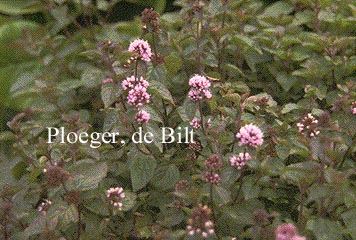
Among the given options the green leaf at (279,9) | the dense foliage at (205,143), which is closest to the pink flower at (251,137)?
the dense foliage at (205,143)

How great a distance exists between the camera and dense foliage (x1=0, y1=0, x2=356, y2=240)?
1.45m

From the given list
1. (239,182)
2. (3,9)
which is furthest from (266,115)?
(3,9)

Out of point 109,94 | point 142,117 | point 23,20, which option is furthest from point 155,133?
point 23,20

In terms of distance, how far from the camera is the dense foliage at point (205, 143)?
1449 millimetres

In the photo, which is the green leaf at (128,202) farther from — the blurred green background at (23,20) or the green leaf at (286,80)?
the blurred green background at (23,20)

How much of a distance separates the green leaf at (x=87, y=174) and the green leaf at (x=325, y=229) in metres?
0.49

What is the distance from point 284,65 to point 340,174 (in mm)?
887

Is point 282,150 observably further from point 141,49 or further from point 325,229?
point 141,49

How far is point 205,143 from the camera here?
1670mm

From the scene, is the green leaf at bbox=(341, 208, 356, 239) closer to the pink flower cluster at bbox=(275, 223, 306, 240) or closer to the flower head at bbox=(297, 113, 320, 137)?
the flower head at bbox=(297, 113, 320, 137)

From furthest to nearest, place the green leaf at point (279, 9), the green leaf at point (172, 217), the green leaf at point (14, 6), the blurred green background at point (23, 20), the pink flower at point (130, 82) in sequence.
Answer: the green leaf at point (14, 6), the blurred green background at point (23, 20), the green leaf at point (279, 9), the pink flower at point (130, 82), the green leaf at point (172, 217)

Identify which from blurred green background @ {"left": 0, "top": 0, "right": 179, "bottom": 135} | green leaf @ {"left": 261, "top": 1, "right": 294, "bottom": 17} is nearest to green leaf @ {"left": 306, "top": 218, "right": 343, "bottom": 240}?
green leaf @ {"left": 261, "top": 1, "right": 294, "bottom": 17}

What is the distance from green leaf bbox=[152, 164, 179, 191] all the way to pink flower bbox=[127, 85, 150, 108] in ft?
0.66

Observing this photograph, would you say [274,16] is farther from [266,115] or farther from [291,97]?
[266,115]
